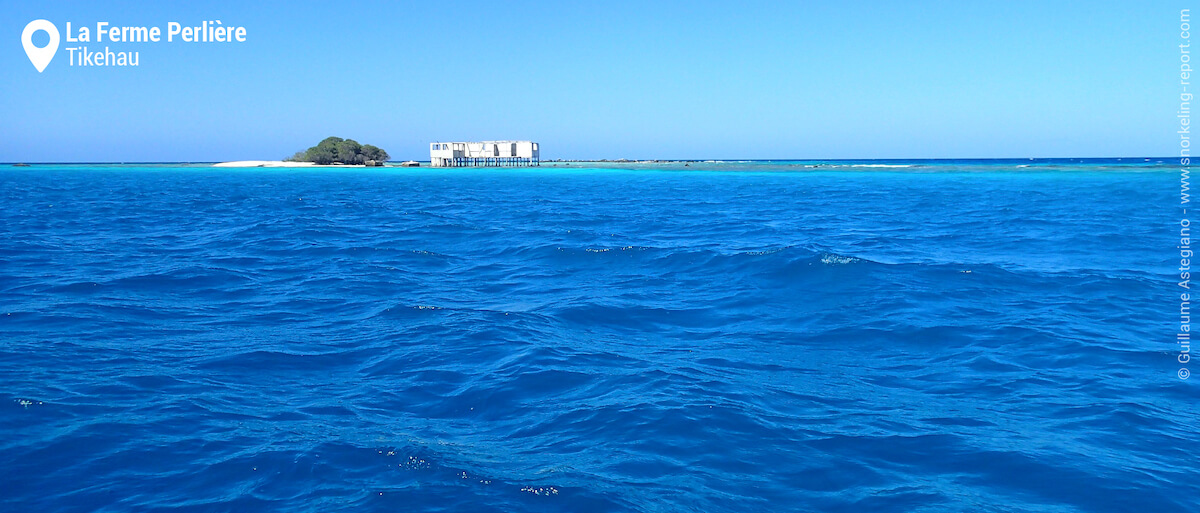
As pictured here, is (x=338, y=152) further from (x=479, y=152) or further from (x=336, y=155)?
(x=479, y=152)

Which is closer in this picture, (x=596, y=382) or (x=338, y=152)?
(x=596, y=382)

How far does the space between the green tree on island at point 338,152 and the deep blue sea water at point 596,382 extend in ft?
463

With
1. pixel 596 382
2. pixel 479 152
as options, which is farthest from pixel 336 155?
pixel 596 382

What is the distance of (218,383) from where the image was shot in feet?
26.1

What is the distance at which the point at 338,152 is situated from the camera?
151875 mm

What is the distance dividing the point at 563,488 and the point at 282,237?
19.1 metres

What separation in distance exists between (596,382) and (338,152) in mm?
155368

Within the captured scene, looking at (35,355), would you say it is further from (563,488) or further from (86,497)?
(563,488)

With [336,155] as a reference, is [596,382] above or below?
below

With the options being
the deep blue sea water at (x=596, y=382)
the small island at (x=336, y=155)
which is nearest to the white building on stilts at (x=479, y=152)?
the small island at (x=336, y=155)

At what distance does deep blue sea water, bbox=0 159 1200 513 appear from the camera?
18.5ft

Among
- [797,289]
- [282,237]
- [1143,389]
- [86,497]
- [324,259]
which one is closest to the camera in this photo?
[86,497]

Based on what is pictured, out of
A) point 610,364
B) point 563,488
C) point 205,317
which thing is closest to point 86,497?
point 563,488

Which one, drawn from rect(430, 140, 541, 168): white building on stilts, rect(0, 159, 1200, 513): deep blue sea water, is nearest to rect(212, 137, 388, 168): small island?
rect(430, 140, 541, 168): white building on stilts
